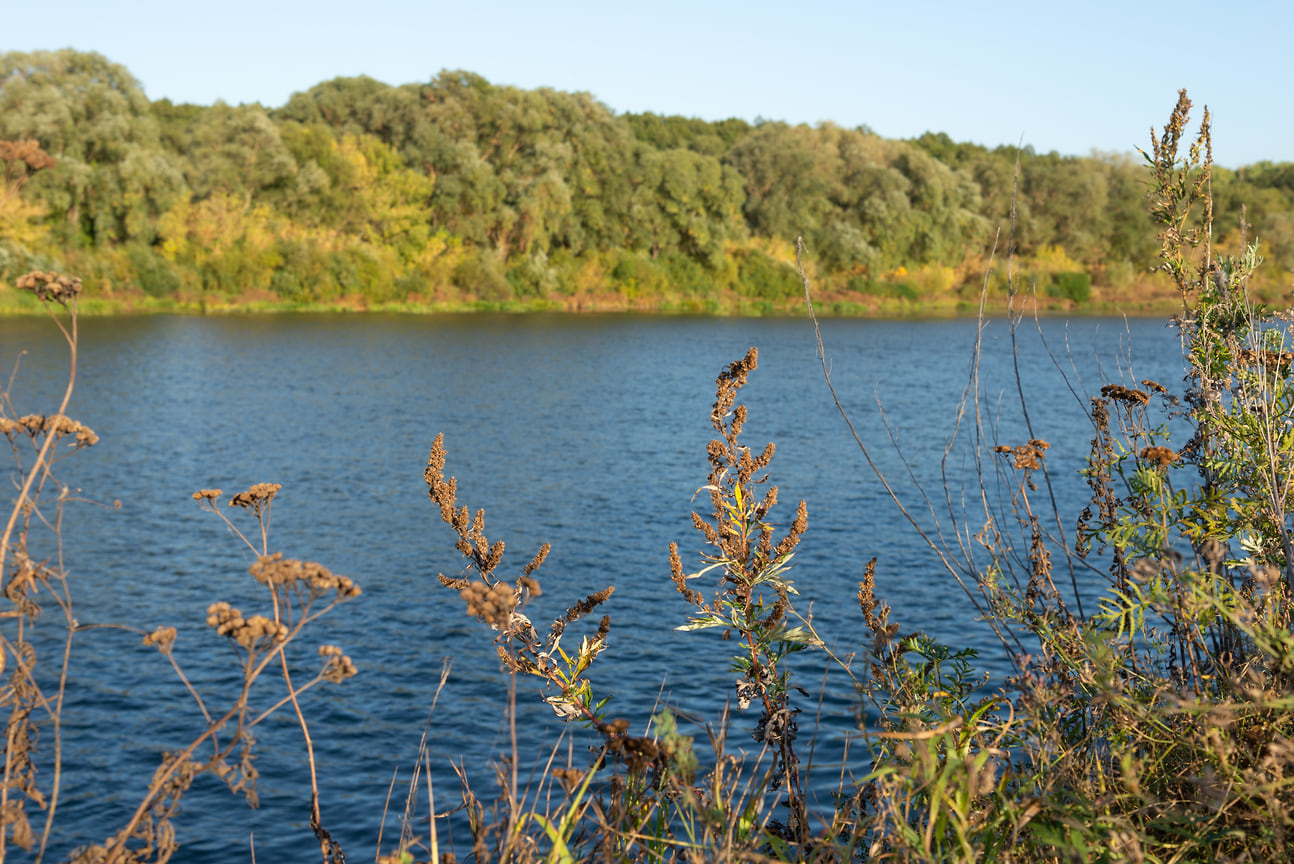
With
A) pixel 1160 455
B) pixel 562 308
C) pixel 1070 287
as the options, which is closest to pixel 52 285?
pixel 1160 455

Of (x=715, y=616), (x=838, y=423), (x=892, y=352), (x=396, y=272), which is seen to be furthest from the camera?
(x=396, y=272)

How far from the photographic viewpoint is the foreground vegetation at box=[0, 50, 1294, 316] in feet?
199

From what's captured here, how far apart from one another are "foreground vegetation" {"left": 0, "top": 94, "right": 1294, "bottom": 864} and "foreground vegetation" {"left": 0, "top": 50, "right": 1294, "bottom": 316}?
5337 centimetres

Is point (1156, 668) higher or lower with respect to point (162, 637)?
lower

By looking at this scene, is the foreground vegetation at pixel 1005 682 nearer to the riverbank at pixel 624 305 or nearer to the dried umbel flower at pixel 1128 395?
the dried umbel flower at pixel 1128 395

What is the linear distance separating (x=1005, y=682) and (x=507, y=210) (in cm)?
7061

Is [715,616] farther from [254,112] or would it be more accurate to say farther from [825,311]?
[825,311]

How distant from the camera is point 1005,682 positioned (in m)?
3.41

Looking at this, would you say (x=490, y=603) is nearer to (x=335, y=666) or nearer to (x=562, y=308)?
(x=335, y=666)

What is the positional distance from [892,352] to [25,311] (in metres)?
43.6

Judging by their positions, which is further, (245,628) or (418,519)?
(418,519)

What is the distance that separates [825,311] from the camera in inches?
3191

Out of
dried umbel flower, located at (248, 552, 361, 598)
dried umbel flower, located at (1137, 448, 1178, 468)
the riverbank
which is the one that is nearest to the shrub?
the riverbank

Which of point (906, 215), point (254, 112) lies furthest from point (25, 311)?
point (906, 215)
